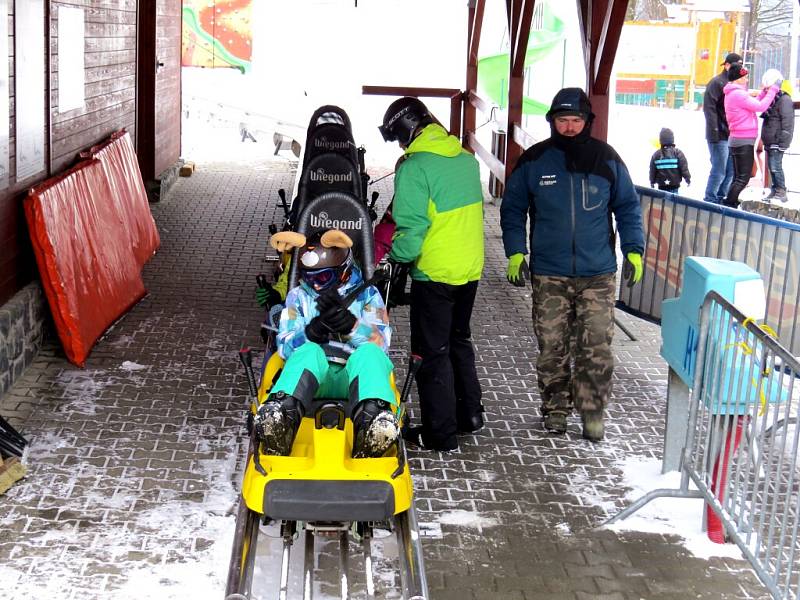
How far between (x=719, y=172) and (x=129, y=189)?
26.3ft

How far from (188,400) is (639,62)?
26.4 meters

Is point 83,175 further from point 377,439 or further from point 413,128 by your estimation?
point 377,439

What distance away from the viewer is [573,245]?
632cm

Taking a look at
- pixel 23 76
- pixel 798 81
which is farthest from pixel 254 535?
pixel 798 81

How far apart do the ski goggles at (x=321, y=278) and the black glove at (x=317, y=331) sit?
223mm

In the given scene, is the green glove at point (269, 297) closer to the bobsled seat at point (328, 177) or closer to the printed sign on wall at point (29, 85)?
the printed sign on wall at point (29, 85)

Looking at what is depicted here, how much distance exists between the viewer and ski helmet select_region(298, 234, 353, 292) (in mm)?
5430

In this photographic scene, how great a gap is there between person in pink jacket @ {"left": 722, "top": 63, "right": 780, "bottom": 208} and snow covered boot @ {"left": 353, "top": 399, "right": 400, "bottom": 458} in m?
10.8

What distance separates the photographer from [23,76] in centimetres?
774

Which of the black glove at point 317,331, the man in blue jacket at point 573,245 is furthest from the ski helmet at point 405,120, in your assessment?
the black glove at point 317,331

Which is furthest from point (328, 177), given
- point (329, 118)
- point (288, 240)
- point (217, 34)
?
point (217, 34)

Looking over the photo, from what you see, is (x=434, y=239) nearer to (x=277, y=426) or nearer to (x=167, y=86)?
→ (x=277, y=426)

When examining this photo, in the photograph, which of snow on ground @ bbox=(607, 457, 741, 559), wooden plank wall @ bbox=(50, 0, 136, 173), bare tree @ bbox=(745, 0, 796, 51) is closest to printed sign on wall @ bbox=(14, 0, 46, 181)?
wooden plank wall @ bbox=(50, 0, 136, 173)

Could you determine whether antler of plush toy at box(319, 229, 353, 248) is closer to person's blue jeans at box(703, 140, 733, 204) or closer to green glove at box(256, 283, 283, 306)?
green glove at box(256, 283, 283, 306)
